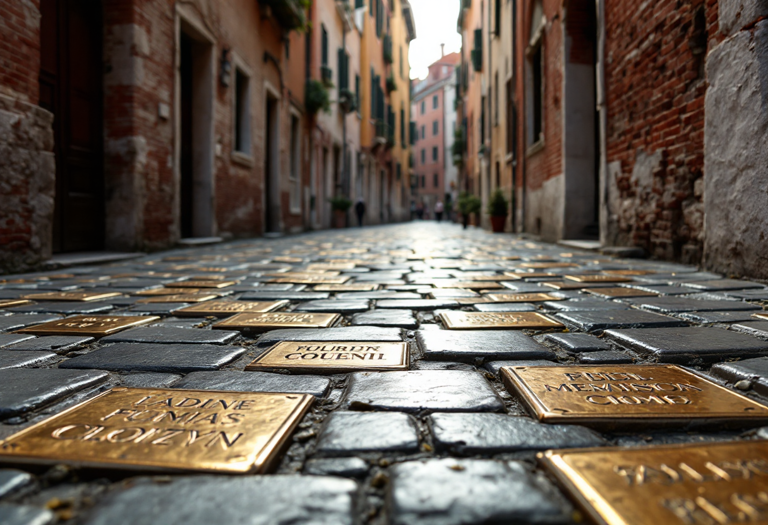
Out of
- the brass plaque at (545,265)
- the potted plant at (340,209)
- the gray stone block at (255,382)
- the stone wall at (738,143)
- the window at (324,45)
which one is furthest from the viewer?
the potted plant at (340,209)

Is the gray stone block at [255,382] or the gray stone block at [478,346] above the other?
the gray stone block at [478,346]

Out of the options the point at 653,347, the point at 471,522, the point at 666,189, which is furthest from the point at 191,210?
the point at 471,522

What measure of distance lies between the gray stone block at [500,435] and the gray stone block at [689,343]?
31.7 inches

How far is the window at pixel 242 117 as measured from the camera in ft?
35.7

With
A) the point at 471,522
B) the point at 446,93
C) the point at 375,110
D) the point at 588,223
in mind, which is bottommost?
the point at 471,522

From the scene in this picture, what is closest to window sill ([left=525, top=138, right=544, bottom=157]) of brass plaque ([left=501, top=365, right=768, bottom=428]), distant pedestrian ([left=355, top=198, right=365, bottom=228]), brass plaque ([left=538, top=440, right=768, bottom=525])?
brass plaque ([left=501, top=365, right=768, bottom=428])

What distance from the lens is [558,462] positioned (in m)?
0.94

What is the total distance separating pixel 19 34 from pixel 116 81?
2.02 m

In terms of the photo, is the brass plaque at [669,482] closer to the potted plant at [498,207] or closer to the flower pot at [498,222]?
the potted plant at [498,207]

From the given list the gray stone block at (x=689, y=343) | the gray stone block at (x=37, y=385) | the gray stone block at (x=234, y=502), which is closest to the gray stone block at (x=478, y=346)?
the gray stone block at (x=689, y=343)

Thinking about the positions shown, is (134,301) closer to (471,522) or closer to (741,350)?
(471,522)

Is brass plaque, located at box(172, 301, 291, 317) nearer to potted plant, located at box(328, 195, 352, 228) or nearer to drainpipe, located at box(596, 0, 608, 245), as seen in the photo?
drainpipe, located at box(596, 0, 608, 245)

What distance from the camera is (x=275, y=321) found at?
239 cm

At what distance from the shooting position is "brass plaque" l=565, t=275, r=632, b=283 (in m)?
3.82
